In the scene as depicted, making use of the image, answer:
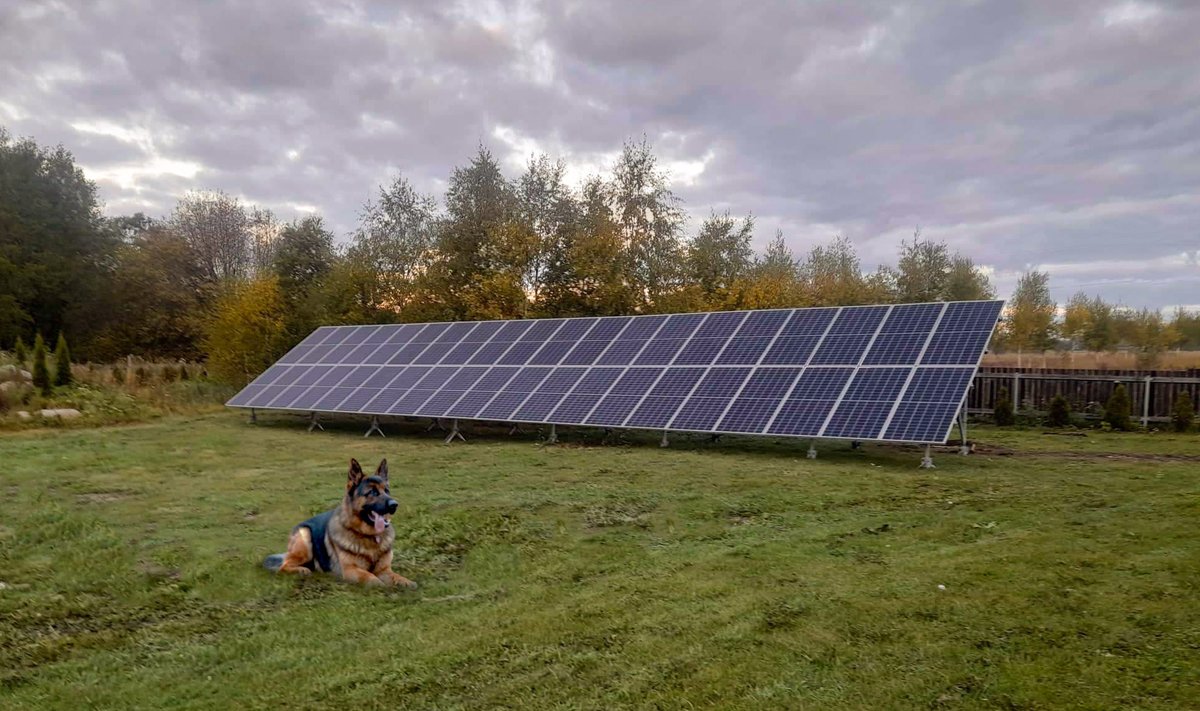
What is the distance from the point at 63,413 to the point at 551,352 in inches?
614

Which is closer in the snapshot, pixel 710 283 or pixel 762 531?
pixel 762 531

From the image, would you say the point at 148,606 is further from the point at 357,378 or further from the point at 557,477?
the point at 357,378

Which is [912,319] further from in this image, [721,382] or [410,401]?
[410,401]

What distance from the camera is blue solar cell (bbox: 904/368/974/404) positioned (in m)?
12.3

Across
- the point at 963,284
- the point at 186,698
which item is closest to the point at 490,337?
the point at 186,698

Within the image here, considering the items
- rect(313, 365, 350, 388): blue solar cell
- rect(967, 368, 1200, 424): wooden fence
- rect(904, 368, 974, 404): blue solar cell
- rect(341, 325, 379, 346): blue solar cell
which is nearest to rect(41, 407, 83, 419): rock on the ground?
rect(313, 365, 350, 388): blue solar cell

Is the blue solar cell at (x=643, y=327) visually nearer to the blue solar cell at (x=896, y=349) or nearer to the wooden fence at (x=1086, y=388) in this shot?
the blue solar cell at (x=896, y=349)

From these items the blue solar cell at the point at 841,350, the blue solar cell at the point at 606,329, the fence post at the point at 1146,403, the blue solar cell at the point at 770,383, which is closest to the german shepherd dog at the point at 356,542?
the blue solar cell at the point at 770,383

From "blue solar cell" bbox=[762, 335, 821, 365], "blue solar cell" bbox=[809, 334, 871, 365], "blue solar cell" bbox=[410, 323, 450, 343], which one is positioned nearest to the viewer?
"blue solar cell" bbox=[809, 334, 871, 365]

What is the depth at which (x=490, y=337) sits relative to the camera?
809 inches

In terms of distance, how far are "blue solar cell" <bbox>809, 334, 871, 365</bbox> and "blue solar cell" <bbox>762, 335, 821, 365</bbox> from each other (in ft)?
0.69

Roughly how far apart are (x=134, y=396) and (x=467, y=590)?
24335 mm

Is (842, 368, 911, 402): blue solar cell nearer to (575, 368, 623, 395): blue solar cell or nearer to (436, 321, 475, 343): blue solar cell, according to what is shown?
(575, 368, 623, 395): blue solar cell

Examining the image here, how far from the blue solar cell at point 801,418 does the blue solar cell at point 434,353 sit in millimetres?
10565
